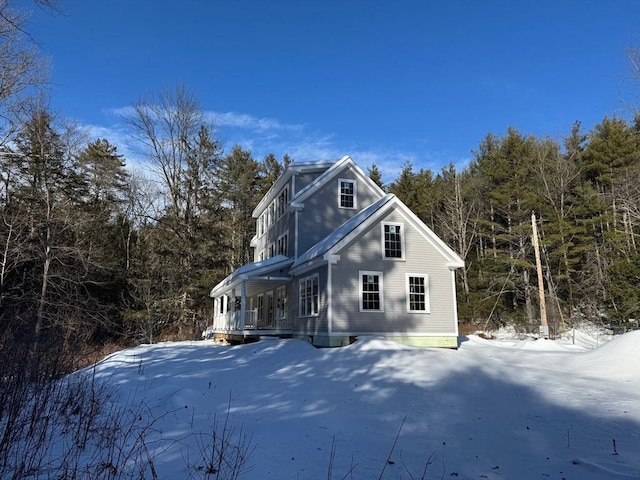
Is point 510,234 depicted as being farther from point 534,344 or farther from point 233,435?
point 233,435

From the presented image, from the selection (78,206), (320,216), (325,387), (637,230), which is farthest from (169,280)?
(637,230)

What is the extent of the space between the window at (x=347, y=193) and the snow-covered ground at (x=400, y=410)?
28.2 feet

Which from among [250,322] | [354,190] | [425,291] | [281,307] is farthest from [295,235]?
[425,291]

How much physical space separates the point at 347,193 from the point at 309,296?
573 centimetres

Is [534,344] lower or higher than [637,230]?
lower

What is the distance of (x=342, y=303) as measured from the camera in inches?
637

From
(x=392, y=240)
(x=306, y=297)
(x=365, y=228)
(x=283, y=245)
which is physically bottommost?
(x=306, y=297)

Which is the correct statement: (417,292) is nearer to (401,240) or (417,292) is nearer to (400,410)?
(401,240)

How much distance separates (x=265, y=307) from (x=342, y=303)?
9.01m

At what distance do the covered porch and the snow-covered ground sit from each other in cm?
520

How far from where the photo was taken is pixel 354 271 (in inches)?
651

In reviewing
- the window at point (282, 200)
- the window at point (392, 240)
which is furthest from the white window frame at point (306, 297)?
the window at point (282, 200)

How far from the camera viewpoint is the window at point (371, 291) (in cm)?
1655

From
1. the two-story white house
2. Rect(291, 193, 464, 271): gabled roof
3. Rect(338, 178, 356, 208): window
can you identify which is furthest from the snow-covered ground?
Rect(338, 178, 356, 208): window
